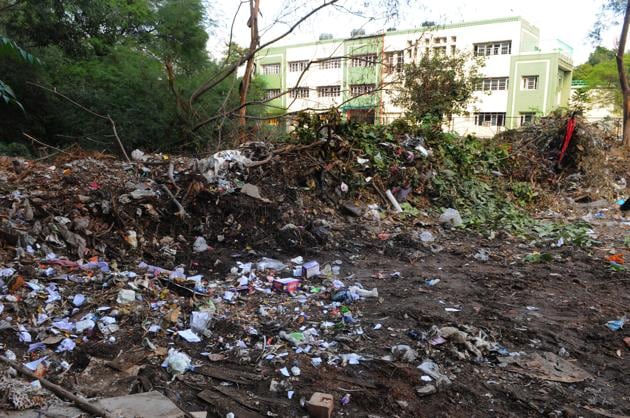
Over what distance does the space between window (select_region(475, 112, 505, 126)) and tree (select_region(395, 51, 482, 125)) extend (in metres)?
13.8

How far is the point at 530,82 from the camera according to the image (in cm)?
2462

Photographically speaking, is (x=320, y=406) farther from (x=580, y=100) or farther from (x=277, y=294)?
(x=580, y=100)

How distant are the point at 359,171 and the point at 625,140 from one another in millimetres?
10691

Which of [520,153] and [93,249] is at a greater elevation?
[520,153]

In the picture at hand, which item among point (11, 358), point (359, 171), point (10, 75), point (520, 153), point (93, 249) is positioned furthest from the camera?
point (10, 75)

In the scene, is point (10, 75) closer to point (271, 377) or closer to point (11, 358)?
point (11, 358)

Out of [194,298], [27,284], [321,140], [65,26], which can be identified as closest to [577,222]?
[321,140]

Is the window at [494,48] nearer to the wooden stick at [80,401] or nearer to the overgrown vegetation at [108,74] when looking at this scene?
the overgrown vegetation at [108,74]

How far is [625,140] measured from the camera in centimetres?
1262

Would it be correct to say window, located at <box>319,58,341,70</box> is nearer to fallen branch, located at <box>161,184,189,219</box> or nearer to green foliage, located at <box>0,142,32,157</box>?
fallen branch, located at <box>161,184,189,219</box>

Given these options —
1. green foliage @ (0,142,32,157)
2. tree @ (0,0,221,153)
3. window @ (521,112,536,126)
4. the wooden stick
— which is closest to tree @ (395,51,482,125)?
window @ (521,112,536,126)

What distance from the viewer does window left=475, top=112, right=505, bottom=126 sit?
25.4 m

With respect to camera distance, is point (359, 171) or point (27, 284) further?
point (359, 171)

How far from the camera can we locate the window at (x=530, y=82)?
80.1 feet
